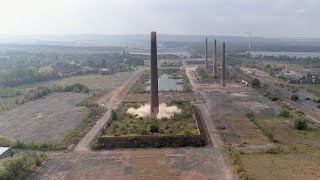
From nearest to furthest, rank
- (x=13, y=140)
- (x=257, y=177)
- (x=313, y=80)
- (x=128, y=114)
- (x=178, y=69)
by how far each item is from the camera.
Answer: (x=257, y=177)
(x=13, y=140)
(x=128, y=114)
(x=313, y=80)
(x=178, y=69)

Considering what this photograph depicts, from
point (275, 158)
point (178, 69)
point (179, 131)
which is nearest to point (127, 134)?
point (179, 131)

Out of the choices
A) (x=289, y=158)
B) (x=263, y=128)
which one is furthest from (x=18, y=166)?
(x=263, y=128)

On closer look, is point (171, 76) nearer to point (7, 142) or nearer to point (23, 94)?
point (23, 94)

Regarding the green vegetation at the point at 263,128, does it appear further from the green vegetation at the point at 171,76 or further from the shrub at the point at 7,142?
the shrub at the point at 7,142

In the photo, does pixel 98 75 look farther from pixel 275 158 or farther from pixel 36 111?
pixel 275 158

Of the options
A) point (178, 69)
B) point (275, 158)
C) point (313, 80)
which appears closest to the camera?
point (275, 158)

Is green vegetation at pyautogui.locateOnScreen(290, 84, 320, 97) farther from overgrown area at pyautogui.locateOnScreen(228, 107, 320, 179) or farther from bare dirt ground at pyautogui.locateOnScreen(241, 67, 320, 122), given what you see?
overgrown area at pyautogui.locateOnScreen(228, 107, 320, 179)

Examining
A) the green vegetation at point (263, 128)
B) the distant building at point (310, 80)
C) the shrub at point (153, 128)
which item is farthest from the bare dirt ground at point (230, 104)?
the distant building at point (310, 80)
